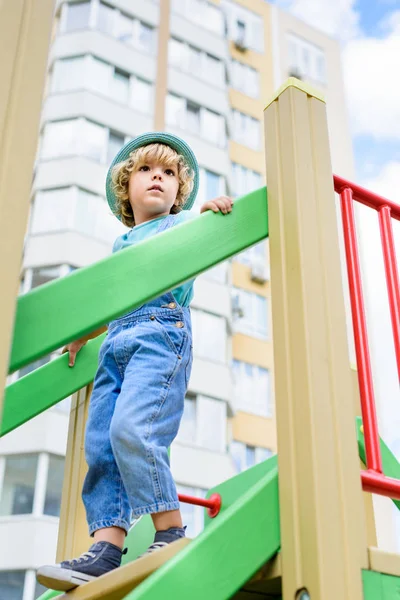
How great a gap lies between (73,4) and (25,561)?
40.9 ft

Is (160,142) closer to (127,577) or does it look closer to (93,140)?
(127,577)

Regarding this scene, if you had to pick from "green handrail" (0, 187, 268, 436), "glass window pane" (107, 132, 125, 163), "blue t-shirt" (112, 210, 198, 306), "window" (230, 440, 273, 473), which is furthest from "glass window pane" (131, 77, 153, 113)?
"green handrail" (0, 187, 268, 436)

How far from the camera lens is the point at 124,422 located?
144cm

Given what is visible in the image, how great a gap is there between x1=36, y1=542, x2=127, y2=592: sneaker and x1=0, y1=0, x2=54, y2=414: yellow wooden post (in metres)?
0.41

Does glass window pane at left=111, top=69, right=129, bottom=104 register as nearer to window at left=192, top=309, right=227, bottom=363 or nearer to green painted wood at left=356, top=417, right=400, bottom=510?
window at left=192, top=309, right=227, bottom=363

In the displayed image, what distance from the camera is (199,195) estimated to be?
1730 centimetres

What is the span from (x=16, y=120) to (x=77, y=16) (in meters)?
18.0

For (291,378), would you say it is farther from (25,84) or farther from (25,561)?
(25,561)

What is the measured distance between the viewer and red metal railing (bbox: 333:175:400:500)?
4.51 ft

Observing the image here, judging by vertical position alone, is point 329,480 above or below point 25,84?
below

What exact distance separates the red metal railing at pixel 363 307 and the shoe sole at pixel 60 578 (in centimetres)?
51

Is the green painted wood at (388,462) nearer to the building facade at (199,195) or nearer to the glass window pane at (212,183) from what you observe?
the building facade at (199,195)

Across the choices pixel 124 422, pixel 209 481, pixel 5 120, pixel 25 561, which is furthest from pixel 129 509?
pixel 209 481

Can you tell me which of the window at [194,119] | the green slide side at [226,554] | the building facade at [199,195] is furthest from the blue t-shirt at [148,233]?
the window at [194,119]
